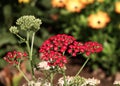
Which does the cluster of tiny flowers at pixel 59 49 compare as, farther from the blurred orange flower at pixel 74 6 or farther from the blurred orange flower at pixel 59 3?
the blurred orange flower at pixel 59 3

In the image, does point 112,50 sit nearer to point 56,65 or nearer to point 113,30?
point 113,30

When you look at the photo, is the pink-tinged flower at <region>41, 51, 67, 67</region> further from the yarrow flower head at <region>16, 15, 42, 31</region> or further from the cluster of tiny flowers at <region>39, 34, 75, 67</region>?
the yarrow flower head at <region>16, 15, 42, 31</region>

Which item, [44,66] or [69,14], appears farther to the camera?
[69,14]

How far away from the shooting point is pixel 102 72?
20.8 ft

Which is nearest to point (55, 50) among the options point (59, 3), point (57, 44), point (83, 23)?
point (57, 44)

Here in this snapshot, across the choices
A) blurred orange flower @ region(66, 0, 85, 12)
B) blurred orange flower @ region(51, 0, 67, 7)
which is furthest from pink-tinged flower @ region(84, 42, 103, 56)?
blurred orange flower @ region(51, 0, 67, 7)

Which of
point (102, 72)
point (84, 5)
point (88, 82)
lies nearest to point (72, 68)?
point (102, 72)

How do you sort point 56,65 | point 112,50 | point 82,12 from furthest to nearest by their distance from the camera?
1. point 82,12
2. point 112,50
3. point 56,65

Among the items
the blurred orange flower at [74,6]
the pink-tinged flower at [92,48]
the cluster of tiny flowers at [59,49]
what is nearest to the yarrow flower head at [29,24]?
the cluster of tiny flowers at [59,49]

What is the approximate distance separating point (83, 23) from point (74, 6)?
0.24 m

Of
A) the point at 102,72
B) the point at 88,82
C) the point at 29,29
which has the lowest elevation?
the point at 102,72

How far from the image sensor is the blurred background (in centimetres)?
611

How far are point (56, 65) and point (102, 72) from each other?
3.43m

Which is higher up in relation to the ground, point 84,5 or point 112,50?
point 84,5
